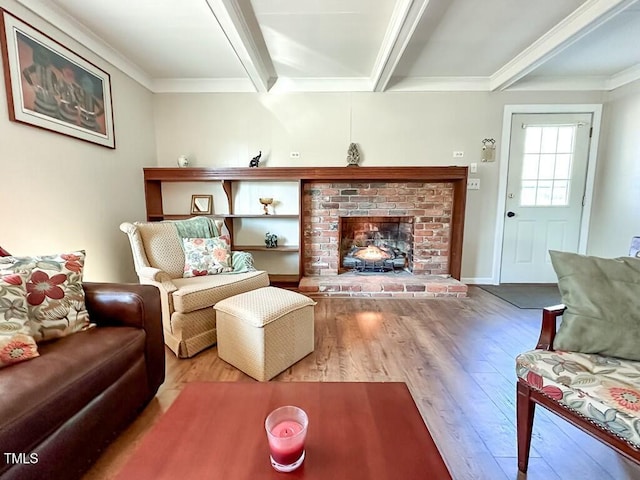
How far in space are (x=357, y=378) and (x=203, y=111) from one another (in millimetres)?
3265

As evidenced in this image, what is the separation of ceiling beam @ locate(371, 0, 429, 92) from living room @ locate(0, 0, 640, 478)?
53 centimetres

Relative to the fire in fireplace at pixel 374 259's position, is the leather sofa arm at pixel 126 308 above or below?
above

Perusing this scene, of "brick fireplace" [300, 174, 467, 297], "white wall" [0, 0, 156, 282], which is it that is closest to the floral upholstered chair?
"brick fireplace" [300, 174, 467, 297]

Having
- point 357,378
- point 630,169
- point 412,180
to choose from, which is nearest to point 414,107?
point 412,180

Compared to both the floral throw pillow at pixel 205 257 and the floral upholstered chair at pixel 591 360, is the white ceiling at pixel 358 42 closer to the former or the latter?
the floral throw pillow at pixel 205 257

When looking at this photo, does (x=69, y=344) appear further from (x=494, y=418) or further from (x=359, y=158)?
(x=359, y=158)

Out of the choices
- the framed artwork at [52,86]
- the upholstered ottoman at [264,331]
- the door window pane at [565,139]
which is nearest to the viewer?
the upholstered ottoman at [264,331]

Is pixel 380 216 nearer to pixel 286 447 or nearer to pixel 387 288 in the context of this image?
pixel 387 288

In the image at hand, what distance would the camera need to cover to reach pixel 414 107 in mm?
3420

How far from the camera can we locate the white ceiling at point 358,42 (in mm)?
2053

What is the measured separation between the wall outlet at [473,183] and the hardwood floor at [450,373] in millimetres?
1297

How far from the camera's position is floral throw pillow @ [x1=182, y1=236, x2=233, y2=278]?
94.1 inches

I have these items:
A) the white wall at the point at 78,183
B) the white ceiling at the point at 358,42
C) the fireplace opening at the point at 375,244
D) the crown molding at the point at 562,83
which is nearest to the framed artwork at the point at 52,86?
the white wall at the point at 78,183

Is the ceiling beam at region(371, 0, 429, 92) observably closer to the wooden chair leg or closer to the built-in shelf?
the built-in shelf
